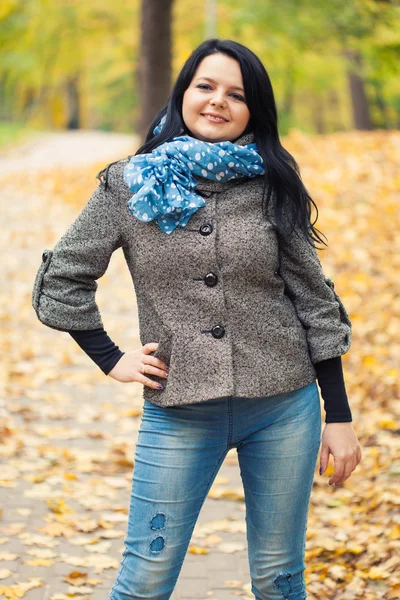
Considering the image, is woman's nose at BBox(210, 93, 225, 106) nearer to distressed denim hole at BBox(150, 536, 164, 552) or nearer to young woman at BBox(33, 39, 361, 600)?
young woman at BBox(33, 39, 361, 600)

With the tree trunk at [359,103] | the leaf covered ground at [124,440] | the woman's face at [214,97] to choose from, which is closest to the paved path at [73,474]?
the leaf covered ground at [124,440]

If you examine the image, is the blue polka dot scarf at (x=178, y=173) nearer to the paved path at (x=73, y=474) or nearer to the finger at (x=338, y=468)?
the finger at (x=338, y=468)

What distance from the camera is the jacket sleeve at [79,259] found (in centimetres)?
247

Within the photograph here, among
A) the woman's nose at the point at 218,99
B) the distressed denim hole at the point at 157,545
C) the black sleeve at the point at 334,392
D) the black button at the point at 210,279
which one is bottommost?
the distressed denim hole at the point at 157,545

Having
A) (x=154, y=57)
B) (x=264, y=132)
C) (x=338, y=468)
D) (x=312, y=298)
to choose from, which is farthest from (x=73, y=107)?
(x=338, y=468)

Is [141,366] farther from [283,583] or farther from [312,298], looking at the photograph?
[283,583]

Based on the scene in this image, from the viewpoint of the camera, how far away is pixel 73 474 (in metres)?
5.27

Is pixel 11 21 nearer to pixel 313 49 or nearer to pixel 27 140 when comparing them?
pixel 27 140

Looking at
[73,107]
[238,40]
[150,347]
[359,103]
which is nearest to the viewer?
[150,347]

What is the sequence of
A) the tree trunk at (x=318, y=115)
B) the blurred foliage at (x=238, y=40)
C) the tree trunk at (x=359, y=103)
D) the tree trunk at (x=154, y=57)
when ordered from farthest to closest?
1. the tree trunk at (x=318, y=115)
2. the tree trunk at (x=359, y=103)
3. the blurred foliage at (x=238, y=40)
4. the tree trunk at (x=154, y=57)

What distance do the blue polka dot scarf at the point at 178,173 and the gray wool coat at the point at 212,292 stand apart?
0.04 m

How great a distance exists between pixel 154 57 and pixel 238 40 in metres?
6.68

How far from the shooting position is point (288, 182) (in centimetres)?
254

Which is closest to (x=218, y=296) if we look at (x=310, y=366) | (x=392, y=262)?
(x=310, y=366)
